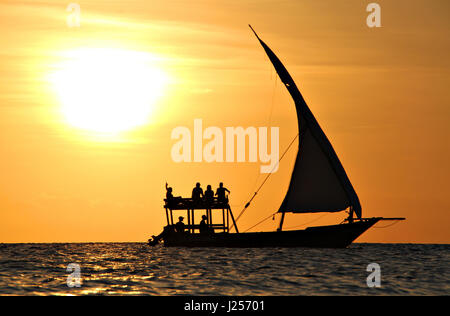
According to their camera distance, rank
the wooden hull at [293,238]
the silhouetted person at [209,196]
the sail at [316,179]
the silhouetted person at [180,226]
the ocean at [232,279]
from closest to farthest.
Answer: the ocean at [232,279] < the sail at [316,179] < the silhouetted person at [209,196] < the wooden hull at [293,238] < the silhouetted person at [180,226]

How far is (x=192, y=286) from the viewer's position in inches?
1087

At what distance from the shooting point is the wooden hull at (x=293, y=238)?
54.2 m

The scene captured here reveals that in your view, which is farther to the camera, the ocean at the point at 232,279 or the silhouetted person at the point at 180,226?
the silhouetted person at the point at 180,226

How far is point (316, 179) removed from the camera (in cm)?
5241

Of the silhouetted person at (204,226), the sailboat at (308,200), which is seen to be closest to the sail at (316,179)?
the sailboat at (308,200)

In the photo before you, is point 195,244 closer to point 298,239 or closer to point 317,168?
point 298,239

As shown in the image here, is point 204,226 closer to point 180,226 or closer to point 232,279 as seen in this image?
point 180,226

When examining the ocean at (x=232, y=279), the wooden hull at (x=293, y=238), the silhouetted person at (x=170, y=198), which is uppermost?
the silhouetted person at (x=170, y=198)

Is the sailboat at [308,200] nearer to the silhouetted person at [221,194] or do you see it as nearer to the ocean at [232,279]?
the silhouetted person at [221,194]

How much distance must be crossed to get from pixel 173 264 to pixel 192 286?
41.1 feet

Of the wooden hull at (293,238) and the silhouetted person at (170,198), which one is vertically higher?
the silhouetted person at (170,198)

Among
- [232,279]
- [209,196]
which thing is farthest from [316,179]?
[232,279]

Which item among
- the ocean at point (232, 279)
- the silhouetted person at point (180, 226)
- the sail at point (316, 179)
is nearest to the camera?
the ocean at point (232, 279)

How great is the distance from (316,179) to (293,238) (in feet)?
16.4
